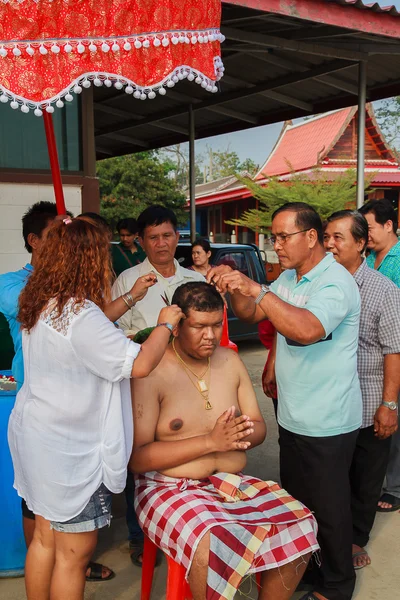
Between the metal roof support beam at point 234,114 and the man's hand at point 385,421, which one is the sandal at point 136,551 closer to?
the man's hand at point 385,421

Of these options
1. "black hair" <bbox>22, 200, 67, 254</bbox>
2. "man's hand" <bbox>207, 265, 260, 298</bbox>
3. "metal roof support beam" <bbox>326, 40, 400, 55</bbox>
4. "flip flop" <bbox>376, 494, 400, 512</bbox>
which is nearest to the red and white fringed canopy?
"man's hand" <bbox>207, 265, 260, 298</bbox>

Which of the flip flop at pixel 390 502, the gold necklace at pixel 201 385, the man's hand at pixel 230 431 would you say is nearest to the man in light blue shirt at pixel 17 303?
the gold necklace at pixel 201 385

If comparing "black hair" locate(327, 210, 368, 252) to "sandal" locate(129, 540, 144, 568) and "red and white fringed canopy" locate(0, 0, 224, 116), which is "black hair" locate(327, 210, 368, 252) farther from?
"sandal" locate(129, 540, 144, 568)

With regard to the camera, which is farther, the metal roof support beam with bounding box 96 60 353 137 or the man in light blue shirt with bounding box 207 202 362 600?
the metal roof support beam with bounding box 96 60 353 137

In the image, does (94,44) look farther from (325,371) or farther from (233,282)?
(325,371)

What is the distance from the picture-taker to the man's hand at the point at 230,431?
2256 millimetres

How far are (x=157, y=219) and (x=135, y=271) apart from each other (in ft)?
1.05

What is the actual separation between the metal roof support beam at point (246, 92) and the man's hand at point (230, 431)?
5.30 m

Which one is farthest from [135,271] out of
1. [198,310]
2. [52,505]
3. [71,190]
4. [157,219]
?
[71,190]

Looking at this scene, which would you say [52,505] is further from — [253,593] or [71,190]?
[71,190]

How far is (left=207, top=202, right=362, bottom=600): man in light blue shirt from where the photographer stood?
250cm

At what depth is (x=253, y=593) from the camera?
111 inches

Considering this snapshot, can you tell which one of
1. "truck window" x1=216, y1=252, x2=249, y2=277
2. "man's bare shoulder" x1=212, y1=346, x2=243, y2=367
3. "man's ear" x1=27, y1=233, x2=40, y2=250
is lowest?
"man's bare shoulder" x1=212, y1=346, x2=243, y2=367

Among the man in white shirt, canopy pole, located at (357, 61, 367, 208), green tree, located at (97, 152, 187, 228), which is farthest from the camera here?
green tree, located at (97, 152, 187, 228)
